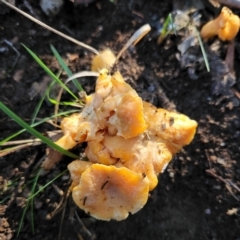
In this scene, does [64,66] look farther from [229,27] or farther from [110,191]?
[229,27]

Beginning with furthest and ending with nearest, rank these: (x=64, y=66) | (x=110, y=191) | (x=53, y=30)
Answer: (x=53, y=30)
(x=64, y=66)
(x=110, y=191)

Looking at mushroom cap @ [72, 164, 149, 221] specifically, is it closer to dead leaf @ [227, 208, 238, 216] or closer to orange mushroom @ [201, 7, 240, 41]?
dead leaf @ [227, 208, 238, 216]

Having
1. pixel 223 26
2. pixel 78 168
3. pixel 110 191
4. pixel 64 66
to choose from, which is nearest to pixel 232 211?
pixel 110 191

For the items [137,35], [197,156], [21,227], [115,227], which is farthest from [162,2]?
[21,227]

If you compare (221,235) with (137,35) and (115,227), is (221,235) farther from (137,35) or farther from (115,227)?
(137,35)

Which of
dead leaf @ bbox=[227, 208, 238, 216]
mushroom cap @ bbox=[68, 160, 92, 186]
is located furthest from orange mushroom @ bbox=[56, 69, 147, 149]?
dead leaf @ bbox=[227, 208, 238, 216]
